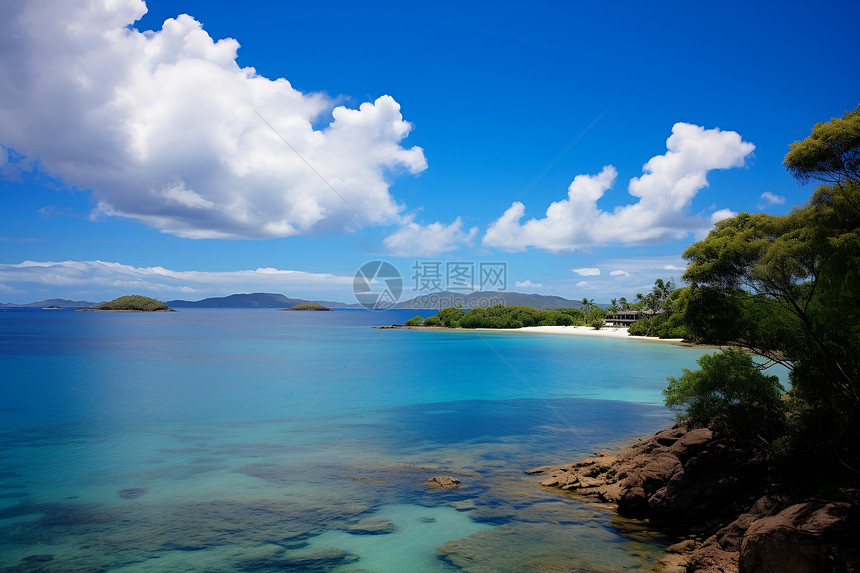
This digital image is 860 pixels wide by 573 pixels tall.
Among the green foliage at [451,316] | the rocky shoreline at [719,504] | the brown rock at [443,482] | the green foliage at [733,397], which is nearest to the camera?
the rocky shoreline at [719,504]

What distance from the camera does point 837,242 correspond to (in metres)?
9.16

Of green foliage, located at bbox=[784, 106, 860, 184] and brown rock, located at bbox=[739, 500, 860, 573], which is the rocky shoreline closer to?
brown rock, located at bbox=[739, 500, 860, 573]

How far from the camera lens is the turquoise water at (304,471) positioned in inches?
415

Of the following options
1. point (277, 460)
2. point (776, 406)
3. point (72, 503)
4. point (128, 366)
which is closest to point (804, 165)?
point (776, 406)

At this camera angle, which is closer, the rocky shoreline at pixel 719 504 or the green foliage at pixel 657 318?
the rocky shoreline at pixel 719 504

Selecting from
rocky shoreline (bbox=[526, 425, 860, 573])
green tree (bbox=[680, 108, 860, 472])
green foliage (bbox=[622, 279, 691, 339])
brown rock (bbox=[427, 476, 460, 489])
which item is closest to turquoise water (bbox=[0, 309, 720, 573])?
brown rock (bbox=[427, 476, 460, 489])

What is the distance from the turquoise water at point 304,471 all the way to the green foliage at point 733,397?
14.2ft

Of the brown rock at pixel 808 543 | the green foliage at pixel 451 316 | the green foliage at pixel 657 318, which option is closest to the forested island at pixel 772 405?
the brown rock at pixel 808 543

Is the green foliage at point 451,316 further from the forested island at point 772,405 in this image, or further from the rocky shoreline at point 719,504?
the forested island at point 772,405

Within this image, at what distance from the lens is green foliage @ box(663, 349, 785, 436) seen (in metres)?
12.6

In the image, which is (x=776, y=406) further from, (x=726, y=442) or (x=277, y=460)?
(x=277, y=460)

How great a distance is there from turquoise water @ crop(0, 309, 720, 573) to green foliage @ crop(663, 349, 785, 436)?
4324mm

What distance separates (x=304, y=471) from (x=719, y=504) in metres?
12.5

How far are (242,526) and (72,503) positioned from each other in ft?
19.5
